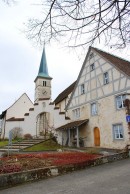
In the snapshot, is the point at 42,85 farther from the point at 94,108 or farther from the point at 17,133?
the point at 94,108

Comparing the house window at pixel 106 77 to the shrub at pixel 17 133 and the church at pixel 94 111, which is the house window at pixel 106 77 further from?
the shrub at pixel 17 133

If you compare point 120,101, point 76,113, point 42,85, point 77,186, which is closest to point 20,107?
point 42,85

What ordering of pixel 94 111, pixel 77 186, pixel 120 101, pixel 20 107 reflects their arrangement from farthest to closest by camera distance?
pixel 20 107, pixel 94 111, pixel 120 101, pixel 77 186

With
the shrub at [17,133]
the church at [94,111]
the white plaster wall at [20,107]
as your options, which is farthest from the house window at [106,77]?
the white plaster wall at [20,107]

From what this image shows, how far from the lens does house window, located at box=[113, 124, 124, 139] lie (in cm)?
1834

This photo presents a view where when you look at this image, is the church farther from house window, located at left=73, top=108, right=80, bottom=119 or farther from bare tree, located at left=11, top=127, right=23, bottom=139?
bare tree, located at left=11, top=127, right=23, bottom=139

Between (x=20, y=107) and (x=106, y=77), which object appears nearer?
(x=106, y=77)

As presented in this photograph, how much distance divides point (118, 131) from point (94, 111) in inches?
175

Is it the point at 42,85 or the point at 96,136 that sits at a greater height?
the point at 42,85

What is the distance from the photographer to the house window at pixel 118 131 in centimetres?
1834

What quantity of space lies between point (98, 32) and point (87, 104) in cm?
1890

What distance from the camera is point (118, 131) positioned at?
61.1 ft

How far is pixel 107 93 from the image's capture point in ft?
67.5

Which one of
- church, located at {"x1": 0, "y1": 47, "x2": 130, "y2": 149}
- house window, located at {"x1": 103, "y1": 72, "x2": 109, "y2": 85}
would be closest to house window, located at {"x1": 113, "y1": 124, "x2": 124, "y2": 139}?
church, located at {"x1": 0, "y1": 47, "x2": 130, "y2": 149}
